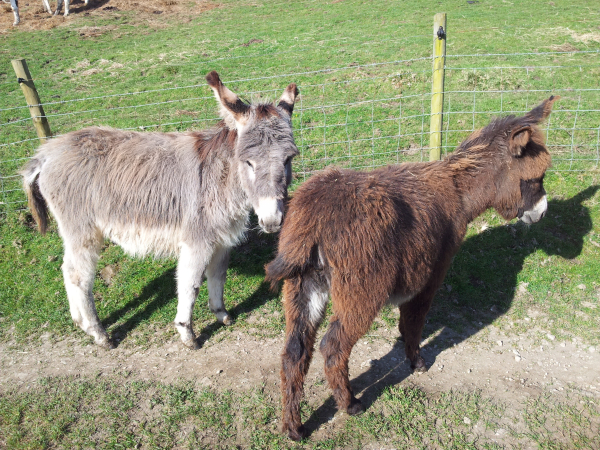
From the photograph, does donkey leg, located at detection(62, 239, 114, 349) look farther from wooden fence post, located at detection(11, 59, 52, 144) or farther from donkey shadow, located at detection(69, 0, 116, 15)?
donkey shadow, located at detection(69, 0, 116, 15)

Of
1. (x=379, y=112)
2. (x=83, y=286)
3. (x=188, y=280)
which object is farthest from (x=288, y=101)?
(x=379, y=112)

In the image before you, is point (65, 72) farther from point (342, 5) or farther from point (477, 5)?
point (477, 5)

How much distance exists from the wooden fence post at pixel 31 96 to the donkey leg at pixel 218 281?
288 centimetres

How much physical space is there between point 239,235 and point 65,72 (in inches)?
393

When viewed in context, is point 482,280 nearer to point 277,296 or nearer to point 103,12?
point 277,296

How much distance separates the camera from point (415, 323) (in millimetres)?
4016

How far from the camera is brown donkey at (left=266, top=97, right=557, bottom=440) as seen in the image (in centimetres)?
316

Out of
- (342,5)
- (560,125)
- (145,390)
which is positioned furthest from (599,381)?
(342,5)

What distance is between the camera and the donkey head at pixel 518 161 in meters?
4.08

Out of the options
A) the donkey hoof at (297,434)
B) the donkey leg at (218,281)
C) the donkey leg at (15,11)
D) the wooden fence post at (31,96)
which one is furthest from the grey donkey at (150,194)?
the donkey leg at (15,11)

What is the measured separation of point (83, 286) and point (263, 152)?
234cm

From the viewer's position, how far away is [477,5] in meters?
15.8

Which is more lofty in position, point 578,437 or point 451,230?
point 451,230

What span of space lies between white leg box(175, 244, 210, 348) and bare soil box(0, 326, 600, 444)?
0.32 metres
